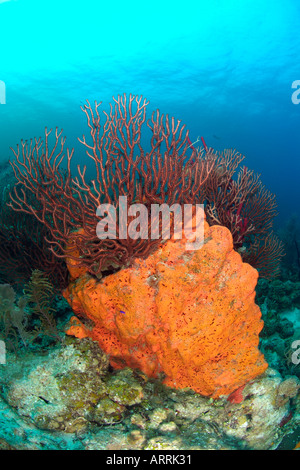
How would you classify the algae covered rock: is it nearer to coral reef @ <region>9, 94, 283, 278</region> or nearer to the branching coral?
coral reef @ <region>9, 94, 283, 278</region>

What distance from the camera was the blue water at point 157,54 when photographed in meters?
24.3

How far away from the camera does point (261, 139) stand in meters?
58.7

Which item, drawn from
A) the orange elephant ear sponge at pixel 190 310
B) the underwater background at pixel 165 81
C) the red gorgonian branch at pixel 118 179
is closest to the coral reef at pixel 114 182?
the red gorgonian branch at pixel 118 179

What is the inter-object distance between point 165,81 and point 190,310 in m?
36.7

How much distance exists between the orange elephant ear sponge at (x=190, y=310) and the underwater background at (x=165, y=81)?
0.39 metres

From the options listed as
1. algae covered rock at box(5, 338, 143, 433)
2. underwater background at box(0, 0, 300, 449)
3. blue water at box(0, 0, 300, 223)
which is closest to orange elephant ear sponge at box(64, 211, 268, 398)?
underwater background at box(0, 0, 300, 449)

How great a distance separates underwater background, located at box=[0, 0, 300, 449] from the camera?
10.4ft

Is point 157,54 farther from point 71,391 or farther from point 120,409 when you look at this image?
point 120,409

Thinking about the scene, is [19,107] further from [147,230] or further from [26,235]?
[147,230]

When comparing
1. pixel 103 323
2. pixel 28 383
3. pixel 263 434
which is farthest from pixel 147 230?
pixel 263 434

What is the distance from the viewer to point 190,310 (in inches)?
129

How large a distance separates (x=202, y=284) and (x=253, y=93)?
128 feet

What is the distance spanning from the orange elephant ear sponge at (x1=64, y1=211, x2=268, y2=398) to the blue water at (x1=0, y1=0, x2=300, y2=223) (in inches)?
743

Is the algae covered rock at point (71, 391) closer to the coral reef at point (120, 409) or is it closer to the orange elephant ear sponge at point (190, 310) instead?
the coral reef at point (120, 409)
